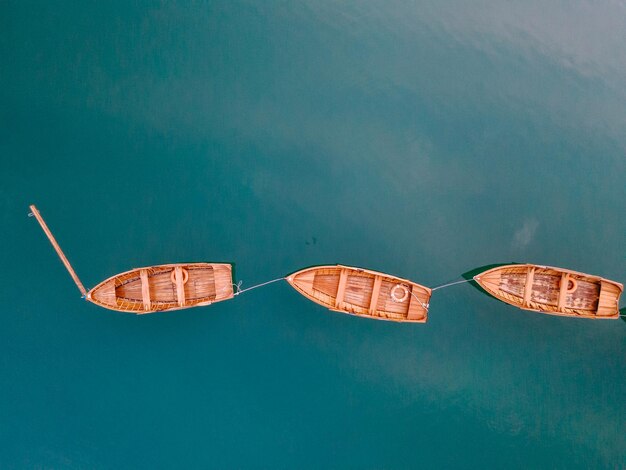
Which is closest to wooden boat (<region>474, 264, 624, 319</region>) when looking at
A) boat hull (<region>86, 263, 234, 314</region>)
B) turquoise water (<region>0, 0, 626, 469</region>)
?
turquoise water (<region>0, 0, 626, 469</region>)

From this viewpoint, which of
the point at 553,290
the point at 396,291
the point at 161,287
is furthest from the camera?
the point at 553,290

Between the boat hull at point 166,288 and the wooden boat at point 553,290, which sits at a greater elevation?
the wooden boat at point 553,290

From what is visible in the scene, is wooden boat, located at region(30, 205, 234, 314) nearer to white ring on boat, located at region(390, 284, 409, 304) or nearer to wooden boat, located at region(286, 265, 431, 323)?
wooden boat, located at region(286, 265, 431, 323)

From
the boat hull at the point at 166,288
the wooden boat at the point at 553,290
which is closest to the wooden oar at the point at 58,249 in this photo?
the boat hull at the point at 166,288

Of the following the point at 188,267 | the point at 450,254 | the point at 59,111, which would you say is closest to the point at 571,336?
the point at 450,254

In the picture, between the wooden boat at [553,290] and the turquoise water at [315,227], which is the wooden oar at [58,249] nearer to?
the turquoise water at [315,227]

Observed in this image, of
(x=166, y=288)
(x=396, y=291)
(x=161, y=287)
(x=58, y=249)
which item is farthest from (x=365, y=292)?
(x=58, y=249)

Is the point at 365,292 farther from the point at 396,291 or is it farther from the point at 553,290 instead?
the point at 553,290

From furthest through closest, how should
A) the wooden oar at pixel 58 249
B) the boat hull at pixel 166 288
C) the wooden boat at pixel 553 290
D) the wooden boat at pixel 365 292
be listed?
the wooden boat at pixel 553 290, the wooden boat at pixel 365 292, the wooden oar at pixel 58 249, the boat hull at pixel 166 288
